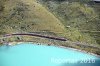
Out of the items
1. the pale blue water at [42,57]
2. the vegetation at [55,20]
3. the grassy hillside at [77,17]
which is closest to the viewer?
the pale blue water at [42,57]

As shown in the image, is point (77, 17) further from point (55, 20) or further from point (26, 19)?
point (26, 19)

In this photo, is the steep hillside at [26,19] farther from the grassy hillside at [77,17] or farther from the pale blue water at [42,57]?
the pale blue water at [42,57]

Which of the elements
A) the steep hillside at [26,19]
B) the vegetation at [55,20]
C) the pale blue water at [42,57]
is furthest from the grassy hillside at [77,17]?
the pale blue water at [42,57]

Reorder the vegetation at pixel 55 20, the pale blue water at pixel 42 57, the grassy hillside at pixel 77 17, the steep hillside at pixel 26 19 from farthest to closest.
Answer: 1. the steep hillside at pixel 26 19
2. the grassy hillside at pixel 77 17
3. the vegetation at pixel 55 20
4. the pale blue water at pixel 42 57

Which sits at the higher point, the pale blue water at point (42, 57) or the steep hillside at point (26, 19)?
the steep hillside at point (26, 19)

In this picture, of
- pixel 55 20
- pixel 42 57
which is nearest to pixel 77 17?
pixel 55 20

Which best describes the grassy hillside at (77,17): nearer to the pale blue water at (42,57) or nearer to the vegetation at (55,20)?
the vegetation at (55,20)

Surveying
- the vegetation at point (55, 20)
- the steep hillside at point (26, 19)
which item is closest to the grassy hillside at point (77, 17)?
the vegetation at point (55, 20)

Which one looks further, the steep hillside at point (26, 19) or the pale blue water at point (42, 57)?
the steep hillside at point (26, 19)

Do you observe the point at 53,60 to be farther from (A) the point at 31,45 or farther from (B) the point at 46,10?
(B) the point at 46,10
